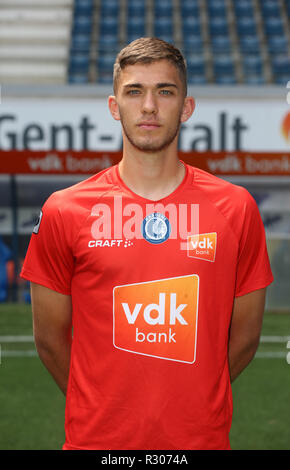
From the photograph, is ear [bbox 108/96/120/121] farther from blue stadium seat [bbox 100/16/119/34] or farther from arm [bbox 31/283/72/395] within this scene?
blue stadium seat [bbox 100/16/119/34]

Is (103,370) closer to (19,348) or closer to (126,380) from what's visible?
(126,380)

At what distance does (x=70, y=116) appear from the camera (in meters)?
15.5

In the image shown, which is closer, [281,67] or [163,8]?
[281,67]

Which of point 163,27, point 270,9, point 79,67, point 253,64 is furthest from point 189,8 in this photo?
point 79,67

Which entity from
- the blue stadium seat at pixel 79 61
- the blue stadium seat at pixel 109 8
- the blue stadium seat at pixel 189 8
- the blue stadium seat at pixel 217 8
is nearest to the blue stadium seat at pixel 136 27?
the blue stadium seat at pixel 109 8

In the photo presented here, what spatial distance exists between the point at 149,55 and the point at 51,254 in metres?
0.75

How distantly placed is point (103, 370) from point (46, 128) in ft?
44.5

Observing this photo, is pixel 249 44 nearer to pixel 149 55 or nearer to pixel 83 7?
pixel 83 7

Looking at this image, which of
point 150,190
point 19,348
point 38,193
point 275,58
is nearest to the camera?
point 150,190

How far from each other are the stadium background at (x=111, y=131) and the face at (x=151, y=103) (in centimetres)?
360

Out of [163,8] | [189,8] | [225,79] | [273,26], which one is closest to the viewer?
[225,79]

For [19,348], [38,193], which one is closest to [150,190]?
[19,348]

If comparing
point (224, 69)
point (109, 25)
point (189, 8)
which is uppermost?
point (189, 8)

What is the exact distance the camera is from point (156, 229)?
2.29 meters
